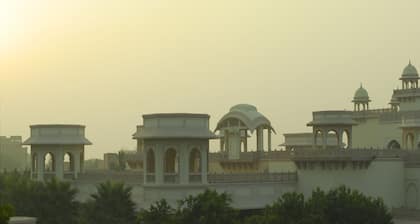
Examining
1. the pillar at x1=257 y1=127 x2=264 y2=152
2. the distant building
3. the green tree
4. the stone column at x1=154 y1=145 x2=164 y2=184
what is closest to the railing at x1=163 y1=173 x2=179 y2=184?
the stone column at x1=154 y1=145 x2=164 y2=184

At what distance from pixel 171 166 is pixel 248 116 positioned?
11065 millimetres

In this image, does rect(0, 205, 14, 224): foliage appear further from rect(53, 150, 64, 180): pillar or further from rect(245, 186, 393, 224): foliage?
rect(53, 150, 64, 180): pillar

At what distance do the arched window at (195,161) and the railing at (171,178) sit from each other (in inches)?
39.1

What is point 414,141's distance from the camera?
52.6 metres

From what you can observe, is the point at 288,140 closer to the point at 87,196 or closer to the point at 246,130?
the point at 246,130

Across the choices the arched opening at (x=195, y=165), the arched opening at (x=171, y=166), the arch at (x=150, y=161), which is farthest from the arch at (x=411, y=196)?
the arch at (x=150, y=161)

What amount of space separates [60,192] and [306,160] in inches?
511

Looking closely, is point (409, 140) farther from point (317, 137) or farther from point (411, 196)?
point (411, 196)

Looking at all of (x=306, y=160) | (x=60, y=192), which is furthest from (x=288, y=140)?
(x=60, y=192)

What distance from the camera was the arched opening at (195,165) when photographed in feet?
121

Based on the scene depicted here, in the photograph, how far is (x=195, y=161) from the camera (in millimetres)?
37969

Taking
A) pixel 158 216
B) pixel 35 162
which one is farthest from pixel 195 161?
pixel 35 162

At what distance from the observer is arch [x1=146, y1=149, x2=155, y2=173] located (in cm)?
3722

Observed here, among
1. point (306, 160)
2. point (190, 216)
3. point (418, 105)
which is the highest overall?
point (418, 105)
